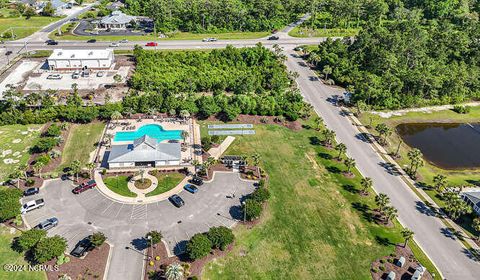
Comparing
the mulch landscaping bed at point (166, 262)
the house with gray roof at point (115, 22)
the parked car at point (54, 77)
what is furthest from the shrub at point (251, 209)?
the house with gray roof at point (115, 22)

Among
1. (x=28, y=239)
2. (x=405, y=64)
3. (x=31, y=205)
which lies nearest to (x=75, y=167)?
(x=31, y=205)

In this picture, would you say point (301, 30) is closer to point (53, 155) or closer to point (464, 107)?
point (464, 107)

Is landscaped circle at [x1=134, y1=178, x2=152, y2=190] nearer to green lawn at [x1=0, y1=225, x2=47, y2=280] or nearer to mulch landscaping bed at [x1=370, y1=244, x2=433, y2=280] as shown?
green lawn at [x1=0, y1=225, x2=47, y2=280]

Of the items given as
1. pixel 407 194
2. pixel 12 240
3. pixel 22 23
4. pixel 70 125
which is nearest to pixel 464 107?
pixel 407 194

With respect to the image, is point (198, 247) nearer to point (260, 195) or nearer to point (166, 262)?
point (166, 262)

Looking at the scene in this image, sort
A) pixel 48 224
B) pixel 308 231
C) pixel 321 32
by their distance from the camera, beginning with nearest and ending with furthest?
pixel 48 224, pixel 308 231, pixel 321 32

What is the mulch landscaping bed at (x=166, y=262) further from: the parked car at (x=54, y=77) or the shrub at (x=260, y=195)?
the parked car at (x=54, y=77)
